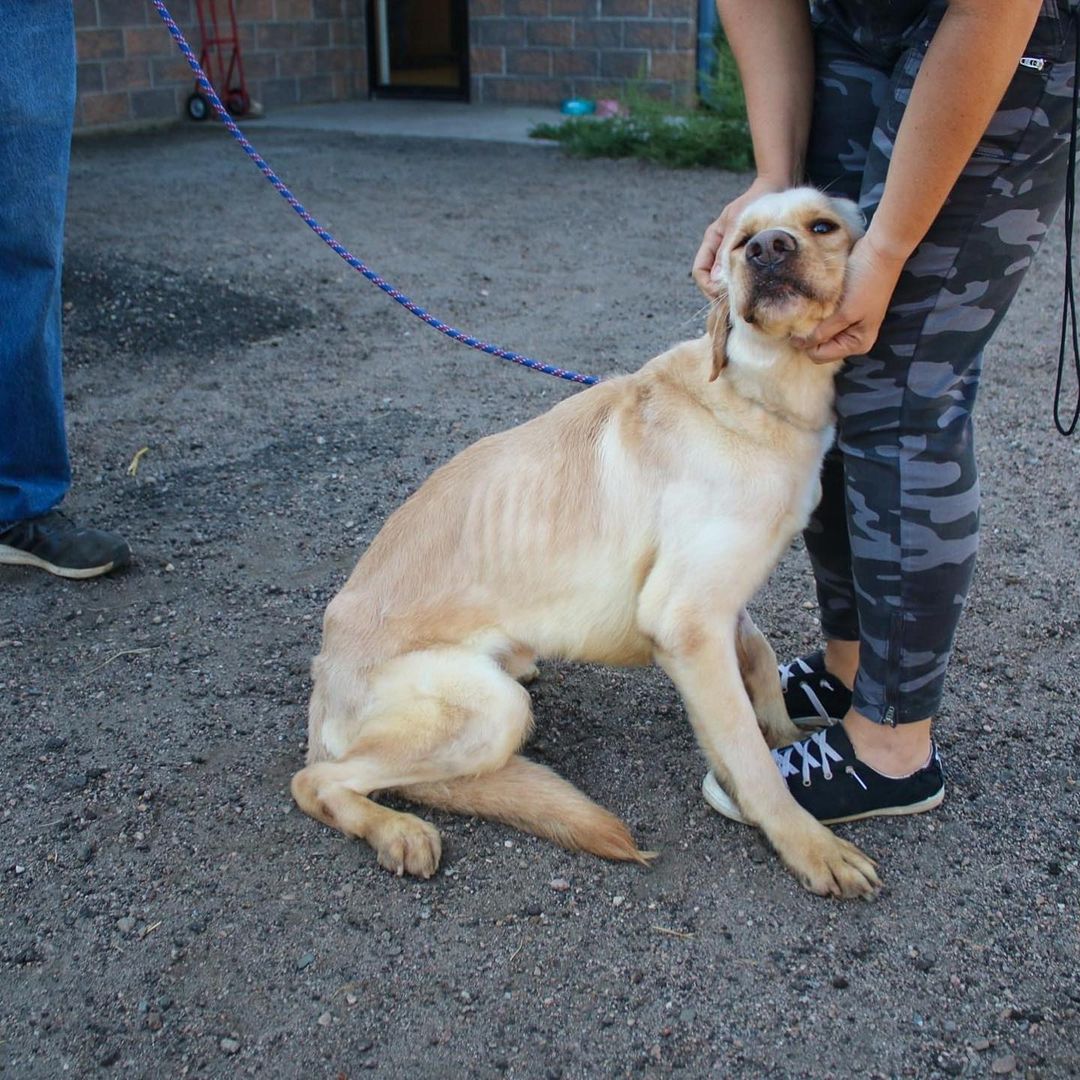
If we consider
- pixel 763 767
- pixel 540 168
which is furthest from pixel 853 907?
pixel 540 168

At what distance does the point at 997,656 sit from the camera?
10.0 feet

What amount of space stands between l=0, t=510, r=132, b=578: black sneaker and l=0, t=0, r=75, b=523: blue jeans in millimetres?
55

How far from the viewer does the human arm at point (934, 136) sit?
1.78 meters

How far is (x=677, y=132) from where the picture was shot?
9820mm

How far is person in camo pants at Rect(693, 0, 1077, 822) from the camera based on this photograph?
6.20 ft

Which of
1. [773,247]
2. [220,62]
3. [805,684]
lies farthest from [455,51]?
[773,247]

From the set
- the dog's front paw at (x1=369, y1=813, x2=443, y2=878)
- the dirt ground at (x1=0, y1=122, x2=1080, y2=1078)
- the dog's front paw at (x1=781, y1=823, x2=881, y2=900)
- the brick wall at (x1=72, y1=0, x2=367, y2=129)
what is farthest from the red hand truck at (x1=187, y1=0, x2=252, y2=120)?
the dog's front paw at (x1=781, y1=823, x2=881, y2=900)

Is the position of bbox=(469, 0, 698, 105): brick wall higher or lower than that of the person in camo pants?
higher

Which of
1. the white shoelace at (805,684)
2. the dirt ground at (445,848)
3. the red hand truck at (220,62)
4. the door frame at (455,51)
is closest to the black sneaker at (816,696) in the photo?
the white shoelace at (805,684)

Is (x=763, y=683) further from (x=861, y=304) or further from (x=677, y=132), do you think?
(x=677, y=132)

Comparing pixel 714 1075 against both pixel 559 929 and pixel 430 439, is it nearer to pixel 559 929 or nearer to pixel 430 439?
pixel 559 929

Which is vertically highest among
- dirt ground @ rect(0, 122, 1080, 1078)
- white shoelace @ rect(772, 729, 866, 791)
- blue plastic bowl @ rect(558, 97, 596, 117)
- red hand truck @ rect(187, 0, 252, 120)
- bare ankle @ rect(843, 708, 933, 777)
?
red hand truck @ rect(187, 0, 252, 120)

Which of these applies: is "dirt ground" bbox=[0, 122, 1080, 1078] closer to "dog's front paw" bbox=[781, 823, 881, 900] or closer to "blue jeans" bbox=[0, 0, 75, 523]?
"dog's front paw" bbox=[781, 823, 881, 900]

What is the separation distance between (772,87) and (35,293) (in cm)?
222
